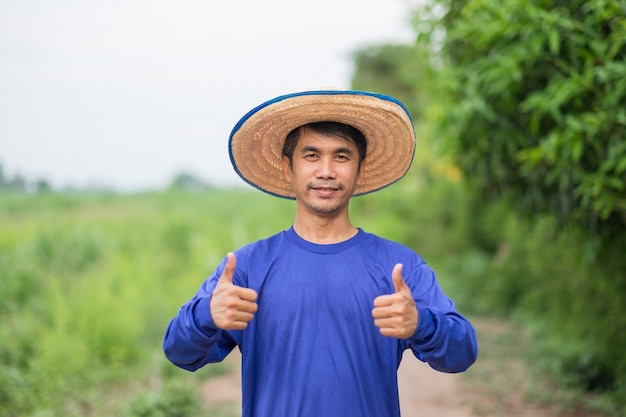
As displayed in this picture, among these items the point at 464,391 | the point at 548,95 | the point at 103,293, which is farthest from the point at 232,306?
the point at 103,293

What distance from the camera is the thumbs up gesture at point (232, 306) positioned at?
2.32 metres

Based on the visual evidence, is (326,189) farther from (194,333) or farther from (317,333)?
(194,333)

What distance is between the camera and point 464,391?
25.4 feet

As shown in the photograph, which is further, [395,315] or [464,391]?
[464,391]

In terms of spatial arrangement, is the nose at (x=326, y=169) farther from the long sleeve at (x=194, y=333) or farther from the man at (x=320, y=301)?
the long sleeve at (x=194, y=333)

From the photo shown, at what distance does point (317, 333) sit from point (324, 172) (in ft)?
1.84

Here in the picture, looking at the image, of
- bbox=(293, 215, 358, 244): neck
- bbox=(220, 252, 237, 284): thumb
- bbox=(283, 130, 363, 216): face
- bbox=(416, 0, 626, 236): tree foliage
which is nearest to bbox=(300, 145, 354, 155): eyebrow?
bbox=(283, 130, 363, 216): face

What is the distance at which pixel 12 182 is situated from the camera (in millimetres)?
8656

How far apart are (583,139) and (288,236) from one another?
264 centimetres

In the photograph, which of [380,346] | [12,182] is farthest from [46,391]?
[380,346]

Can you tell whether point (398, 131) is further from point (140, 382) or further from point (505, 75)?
point (140, 382)

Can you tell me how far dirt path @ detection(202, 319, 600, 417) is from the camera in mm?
7000

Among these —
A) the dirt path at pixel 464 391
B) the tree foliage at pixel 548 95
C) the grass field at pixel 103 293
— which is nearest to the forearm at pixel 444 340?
the tree foliage at pixel 548 95

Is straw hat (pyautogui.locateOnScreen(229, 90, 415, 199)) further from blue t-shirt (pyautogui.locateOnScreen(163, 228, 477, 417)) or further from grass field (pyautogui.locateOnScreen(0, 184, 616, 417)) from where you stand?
grass field (pyautogui.locateOnScreen(0, 184, 616, 417))
